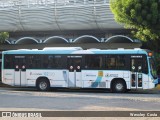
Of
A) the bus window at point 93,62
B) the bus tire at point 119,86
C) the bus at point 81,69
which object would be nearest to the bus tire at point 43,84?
the bus at point 81,69

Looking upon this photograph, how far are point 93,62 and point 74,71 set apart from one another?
1.34 m

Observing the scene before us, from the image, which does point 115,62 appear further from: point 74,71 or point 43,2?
point 43,2

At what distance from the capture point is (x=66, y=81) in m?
24.3

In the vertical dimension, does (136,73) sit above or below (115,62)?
below

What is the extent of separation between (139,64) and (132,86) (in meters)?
1.35

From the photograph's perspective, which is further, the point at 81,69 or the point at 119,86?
the point at 81,69

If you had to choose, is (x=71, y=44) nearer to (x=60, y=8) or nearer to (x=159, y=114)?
(x=60, y=8)

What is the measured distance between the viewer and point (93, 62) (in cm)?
2384

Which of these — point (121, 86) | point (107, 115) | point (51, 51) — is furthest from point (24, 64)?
point (107, 115)

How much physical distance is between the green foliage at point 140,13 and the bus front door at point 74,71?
4.17 metres

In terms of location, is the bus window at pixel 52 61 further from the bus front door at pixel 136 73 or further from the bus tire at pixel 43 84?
the bus front door at pixel 136 73

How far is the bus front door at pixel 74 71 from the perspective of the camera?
24.1 m

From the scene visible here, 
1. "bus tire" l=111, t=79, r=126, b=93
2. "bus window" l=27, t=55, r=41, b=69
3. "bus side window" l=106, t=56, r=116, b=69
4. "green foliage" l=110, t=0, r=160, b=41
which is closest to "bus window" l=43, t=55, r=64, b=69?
"bus window" l=27, t=55, r=41, b=69

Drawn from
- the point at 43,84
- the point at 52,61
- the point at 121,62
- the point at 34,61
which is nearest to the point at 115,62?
the point at 121,62
